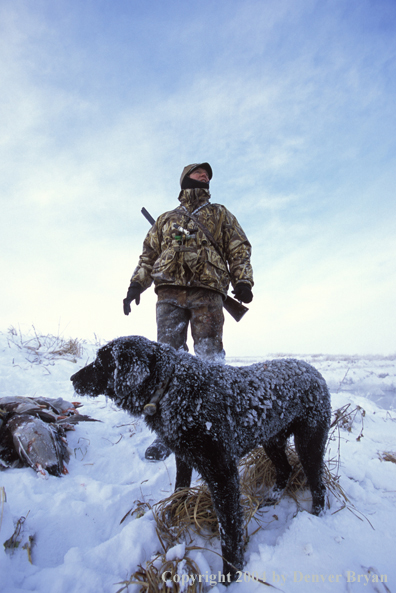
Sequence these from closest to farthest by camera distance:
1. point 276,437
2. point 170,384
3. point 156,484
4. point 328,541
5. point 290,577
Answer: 1. point 290,577
2. point 328,541
3. point 170,384
4. point 276,437
5. point 156,484

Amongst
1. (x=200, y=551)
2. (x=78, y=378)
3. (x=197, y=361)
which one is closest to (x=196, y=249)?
(x=197, y=361)

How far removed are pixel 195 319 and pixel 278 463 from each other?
5.25ft

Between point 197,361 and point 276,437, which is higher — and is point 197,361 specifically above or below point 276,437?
above

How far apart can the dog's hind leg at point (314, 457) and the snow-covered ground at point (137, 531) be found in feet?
0.42

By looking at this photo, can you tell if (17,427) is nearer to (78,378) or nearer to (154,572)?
(78,378)

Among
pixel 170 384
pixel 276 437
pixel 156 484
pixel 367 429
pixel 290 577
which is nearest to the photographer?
pixel 290 577

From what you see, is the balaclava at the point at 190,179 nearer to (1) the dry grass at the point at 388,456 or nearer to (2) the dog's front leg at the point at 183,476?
(2) the dog's front leg at the point at 183,476

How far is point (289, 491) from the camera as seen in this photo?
7.21 feet

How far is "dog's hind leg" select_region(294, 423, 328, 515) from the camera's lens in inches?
78.4

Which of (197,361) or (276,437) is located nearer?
(197,361)

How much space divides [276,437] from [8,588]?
1.70 m

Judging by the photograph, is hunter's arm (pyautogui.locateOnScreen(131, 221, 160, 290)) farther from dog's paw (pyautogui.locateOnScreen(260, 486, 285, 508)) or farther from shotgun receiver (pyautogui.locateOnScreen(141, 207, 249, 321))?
dog's paw (pyautogui.locateOnScreen(260, 486, 285, 508))

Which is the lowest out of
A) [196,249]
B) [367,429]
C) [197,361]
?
[367,429]

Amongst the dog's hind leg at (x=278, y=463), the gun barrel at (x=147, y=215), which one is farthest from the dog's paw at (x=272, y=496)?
the gun barrel at (x=147, y=215)
